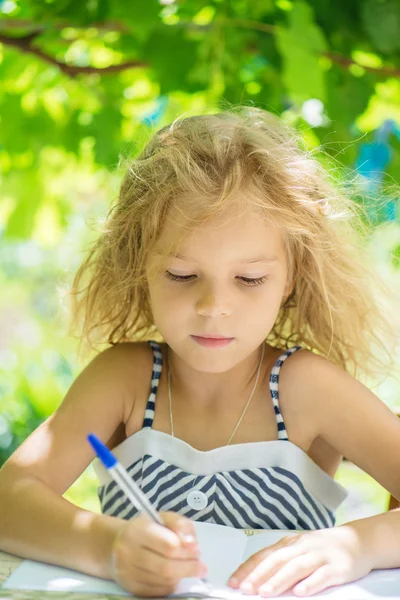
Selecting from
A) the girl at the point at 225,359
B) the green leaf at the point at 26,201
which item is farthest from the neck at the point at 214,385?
the green leaf at the point at 26,201

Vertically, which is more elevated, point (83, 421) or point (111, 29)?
point (111, 29)

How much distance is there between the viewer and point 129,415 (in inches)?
58.5

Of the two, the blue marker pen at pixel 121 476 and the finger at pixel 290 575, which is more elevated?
the blue marker pen at pixel 121 476

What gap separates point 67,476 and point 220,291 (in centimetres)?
38

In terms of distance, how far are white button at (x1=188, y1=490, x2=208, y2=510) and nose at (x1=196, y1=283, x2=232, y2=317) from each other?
293 millimetres

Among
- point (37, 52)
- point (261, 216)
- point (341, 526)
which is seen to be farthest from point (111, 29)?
point (341, 526)

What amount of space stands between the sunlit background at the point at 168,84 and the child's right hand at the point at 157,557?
0.76 meters

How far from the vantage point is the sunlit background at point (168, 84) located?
1827 mm

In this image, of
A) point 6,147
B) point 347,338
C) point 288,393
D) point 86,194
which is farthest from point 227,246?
point 86,194

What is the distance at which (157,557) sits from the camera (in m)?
0.96

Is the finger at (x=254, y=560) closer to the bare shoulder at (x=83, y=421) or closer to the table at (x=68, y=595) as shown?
the table at (x=68, y=595)

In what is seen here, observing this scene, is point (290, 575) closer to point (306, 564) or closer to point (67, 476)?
point (306, 564)

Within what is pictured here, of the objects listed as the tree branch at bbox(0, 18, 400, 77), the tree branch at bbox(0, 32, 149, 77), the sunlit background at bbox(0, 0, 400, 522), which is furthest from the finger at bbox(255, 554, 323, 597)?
the tree branch at bbox(0, 32, 149, 77)

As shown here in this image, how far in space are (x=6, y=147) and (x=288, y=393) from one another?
1266mm
